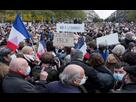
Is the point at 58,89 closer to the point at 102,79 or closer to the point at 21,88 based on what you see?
the point at 21,88

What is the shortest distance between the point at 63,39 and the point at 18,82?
134 inches

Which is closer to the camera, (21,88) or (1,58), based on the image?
(21,88)

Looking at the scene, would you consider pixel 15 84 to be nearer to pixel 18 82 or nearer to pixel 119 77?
pixel 18 82

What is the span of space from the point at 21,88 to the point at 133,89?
1.55m

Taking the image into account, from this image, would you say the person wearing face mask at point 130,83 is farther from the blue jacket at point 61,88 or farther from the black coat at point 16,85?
the black coat at point 16,85

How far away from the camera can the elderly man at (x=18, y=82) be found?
211 cm

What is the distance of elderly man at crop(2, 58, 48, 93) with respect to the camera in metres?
2.11

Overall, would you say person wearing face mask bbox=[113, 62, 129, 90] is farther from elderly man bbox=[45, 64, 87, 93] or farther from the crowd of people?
elderly man bbox=[45, 64, 87, 93]

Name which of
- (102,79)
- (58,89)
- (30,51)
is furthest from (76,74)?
(30,51)

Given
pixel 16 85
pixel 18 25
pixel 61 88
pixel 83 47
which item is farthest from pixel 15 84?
pixel 83 47

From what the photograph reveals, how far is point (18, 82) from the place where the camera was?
2148 millimetres

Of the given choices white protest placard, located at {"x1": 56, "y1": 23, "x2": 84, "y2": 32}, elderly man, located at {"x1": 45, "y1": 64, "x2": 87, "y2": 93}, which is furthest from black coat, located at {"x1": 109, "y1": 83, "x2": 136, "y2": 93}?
white protest placard, located at {"x1": 56, "y1": 23, "x2": 84, "y2": 32}

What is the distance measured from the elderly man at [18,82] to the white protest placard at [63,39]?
296 cm

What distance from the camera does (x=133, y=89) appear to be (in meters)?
1.81
